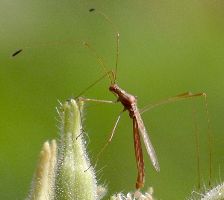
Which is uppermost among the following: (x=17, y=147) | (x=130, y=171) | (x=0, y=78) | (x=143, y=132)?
(x=143, y=132)

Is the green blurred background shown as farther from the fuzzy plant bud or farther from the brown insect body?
the fuzzy plant bud

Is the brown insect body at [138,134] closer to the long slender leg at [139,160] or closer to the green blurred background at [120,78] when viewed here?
the long slender leg at [139,160]

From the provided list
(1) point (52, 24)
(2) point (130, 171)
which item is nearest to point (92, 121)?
(2) point (130, 171)

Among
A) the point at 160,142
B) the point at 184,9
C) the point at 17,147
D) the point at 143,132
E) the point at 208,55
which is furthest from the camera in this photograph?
the point at 184,9

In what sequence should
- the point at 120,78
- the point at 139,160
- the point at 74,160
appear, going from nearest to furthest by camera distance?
the point at 74,160 → the point at 139,160 → the point at 120,78

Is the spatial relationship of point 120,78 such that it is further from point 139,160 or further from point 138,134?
point 139,160

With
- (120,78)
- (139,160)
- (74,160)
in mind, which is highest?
(74,160)

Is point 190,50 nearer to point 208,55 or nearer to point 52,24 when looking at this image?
point 208,55

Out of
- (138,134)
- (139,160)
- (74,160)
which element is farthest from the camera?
(138,134)

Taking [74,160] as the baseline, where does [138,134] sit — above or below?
below

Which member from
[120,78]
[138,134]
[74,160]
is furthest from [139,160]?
[120,78]
